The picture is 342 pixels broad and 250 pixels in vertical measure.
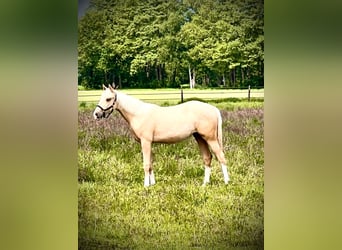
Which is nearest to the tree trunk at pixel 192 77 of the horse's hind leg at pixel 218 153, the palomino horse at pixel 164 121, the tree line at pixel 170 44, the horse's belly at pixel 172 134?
the tree line at pixel 170 44

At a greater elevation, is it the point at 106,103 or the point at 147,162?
the point at 106,103

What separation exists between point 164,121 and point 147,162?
0.27 meters

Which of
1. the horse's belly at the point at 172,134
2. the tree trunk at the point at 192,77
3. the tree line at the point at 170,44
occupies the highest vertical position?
the tree line at the point at 170,44

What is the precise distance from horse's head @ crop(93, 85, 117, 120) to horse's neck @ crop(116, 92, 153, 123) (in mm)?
36

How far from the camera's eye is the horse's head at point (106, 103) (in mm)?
2900

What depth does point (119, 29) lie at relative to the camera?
2.90 meters

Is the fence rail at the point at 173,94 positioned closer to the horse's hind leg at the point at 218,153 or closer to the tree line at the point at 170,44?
the tree line at the point at 170,44

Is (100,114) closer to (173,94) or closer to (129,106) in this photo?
(129,106)

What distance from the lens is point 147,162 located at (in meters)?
2.89

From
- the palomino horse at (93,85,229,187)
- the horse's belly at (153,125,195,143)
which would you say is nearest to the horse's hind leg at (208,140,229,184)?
the palomino horse at (93,85,229,187)

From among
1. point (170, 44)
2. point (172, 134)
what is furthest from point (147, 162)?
point (170, 44)

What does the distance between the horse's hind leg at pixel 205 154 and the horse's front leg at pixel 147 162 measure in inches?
11.5

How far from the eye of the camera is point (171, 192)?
2865 mm

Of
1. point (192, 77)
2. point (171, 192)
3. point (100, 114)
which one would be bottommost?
point (171, 192)
